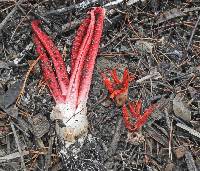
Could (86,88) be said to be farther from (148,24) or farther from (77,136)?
(148,24)

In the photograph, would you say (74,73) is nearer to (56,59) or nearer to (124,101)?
(56,59)

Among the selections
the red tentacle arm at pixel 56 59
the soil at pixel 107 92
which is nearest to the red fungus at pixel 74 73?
the red tentacle arm at pixel 56 59

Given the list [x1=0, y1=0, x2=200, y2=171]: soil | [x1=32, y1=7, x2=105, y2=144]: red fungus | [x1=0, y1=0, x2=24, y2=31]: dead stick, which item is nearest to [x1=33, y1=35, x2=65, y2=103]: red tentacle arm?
[x1=32, y1=7, x2=105, y2=144]: red fungus

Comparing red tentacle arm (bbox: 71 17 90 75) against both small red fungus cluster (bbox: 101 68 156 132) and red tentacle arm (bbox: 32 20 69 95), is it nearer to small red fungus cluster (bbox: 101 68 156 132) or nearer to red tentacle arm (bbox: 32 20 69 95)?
red tentacle arm (bbox: 32 20 69 95)

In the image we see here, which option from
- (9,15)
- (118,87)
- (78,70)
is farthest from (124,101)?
(9,15)

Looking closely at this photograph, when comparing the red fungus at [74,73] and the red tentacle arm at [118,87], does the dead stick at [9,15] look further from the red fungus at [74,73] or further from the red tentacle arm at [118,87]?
the red tentacle arm at [118,87]
